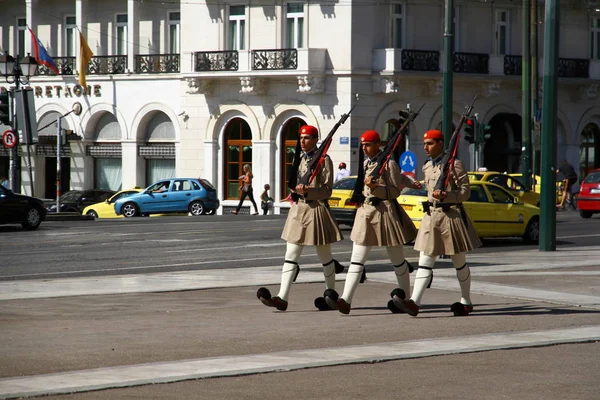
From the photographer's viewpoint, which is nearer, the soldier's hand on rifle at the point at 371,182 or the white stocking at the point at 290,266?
the soldier's hand on rifle at the point at 371,182

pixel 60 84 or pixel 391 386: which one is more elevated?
pixel 60 84

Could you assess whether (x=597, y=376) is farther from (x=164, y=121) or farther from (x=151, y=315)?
(x=164, y=121)

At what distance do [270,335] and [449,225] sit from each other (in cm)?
244

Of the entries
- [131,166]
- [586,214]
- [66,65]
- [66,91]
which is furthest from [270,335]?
[66,65]

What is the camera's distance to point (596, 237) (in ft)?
94.3

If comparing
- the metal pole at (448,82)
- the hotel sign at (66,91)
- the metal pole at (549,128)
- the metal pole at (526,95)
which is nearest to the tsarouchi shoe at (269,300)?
the metal pole at (549,128)

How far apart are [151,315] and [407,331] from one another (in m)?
2.77

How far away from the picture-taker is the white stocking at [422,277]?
41.2 feet

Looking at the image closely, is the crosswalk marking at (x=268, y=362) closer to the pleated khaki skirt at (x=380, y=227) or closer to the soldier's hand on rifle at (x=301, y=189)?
the pleated khaki skirt at (x=380, y=227)

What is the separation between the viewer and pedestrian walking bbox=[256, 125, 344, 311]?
42.4ft

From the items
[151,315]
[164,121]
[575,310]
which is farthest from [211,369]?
[164,121]

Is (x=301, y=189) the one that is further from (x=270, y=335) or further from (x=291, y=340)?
(x=291, y=340)

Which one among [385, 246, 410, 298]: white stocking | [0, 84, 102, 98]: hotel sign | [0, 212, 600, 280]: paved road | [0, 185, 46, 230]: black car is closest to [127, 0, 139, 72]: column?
[0, 84, 102, 98]: hotel sign

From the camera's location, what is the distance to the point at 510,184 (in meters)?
34.7
